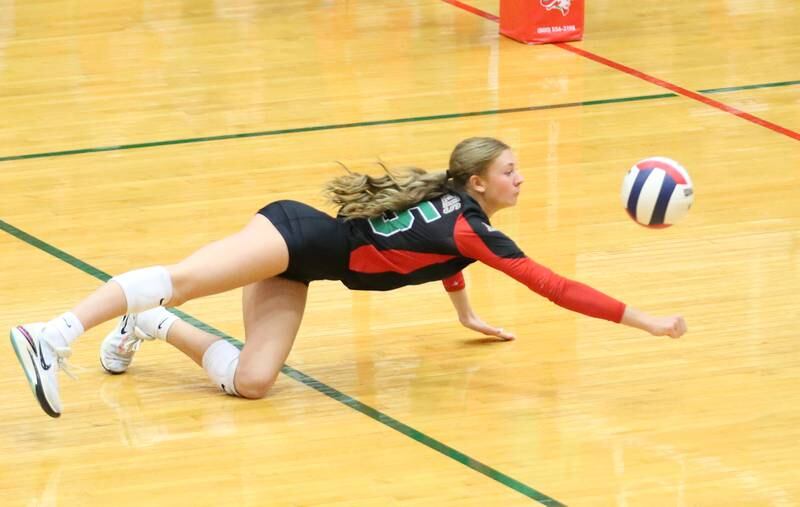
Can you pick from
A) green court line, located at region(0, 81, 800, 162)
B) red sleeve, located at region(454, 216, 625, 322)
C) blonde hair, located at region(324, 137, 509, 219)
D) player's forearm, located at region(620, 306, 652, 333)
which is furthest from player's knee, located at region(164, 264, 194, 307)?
green court line, located at region(0, 81, 800, 162)

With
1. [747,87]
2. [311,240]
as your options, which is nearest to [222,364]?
[311,240]

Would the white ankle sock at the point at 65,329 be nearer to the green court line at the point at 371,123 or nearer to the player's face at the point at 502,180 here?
the player's face at the point at 502,180

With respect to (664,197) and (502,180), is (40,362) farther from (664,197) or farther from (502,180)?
(664,197)

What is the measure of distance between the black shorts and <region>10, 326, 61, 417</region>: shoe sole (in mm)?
937

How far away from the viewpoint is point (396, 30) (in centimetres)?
1044

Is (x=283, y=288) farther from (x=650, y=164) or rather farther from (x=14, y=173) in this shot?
(x=14, y=173)

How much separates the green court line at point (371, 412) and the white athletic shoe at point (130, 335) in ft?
1.20

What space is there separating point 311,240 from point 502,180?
0.70 meters

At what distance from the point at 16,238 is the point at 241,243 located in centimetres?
198

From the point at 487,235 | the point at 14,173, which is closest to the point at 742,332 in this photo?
the point at 487,235

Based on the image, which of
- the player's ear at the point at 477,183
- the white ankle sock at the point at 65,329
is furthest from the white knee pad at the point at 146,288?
the player's ear at the point at 477,183

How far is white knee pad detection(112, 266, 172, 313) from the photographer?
198 inches

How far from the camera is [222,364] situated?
17.3 feet

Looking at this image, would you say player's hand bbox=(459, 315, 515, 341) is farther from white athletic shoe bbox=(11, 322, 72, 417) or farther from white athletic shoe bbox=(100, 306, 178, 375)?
white athletic shoe bbox=(11, 322, 72, 417)
